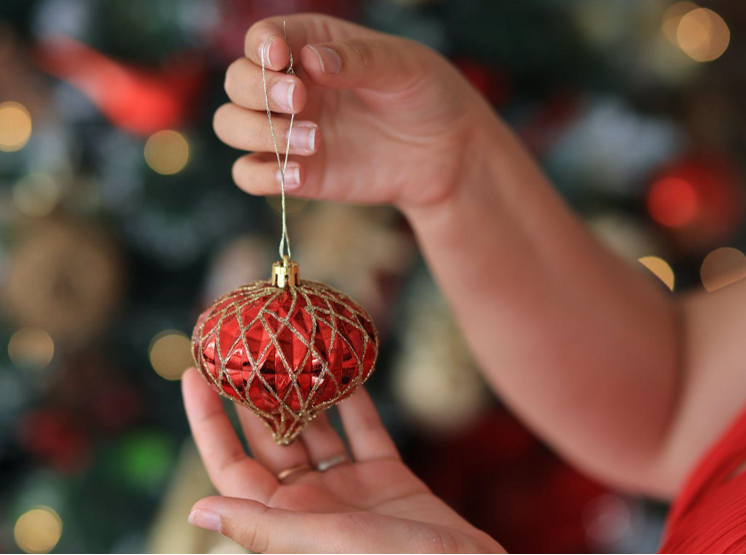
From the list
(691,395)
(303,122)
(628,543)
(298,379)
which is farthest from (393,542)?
(628,543)

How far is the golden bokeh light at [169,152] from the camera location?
4.56ft

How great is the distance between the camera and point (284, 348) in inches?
26.0

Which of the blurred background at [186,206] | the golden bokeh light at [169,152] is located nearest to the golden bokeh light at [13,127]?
the blurred background at [186,206]

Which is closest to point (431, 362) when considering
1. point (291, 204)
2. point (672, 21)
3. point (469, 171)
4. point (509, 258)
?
point (291, 204)

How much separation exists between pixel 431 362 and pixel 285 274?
0.83 metres

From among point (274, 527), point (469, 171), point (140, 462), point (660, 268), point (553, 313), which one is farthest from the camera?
point (660, 268)

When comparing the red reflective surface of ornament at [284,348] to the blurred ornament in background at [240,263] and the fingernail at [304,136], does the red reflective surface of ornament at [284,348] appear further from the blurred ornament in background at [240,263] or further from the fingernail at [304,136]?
the blurred ornament in background at [240,263]

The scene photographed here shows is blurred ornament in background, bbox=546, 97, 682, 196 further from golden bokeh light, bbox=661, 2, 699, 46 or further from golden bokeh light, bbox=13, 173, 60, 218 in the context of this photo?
golden bokeh light, bbox=13, 173, 60, 218

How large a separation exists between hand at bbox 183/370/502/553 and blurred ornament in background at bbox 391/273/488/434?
2.16 feet

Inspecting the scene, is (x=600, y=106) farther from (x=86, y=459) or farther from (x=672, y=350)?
(x=86, y=459)

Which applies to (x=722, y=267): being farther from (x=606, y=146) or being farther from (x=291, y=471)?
(x=291, y=471)

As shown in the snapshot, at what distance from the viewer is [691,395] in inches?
39.8

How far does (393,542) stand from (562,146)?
1.04 meters

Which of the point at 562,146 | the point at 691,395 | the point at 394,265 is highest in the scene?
the point at 562,146
